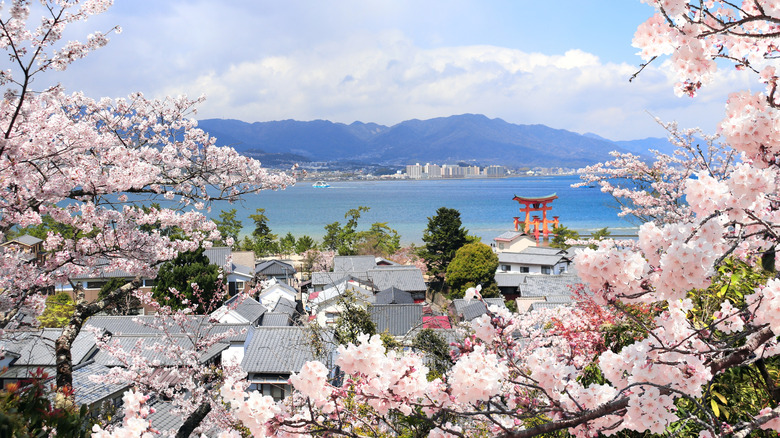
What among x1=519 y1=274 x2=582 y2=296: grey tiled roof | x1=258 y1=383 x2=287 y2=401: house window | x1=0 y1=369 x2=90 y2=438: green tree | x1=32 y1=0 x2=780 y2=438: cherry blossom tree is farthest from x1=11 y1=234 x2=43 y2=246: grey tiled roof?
x1=32 y1=0 x2=780 y2=438: cherry blossom tree

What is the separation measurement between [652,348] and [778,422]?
25.3 inches

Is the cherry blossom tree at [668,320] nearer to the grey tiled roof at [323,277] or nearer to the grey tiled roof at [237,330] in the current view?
the grey tiled roof at [237,330]

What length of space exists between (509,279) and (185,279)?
53.0 feet

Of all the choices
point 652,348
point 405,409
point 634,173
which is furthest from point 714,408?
point 634,173

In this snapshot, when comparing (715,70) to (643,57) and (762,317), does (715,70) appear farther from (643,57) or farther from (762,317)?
(762,317)

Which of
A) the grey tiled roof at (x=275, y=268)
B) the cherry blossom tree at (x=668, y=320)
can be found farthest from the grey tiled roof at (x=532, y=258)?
the cherry blossom tree at (x=668, y=320)

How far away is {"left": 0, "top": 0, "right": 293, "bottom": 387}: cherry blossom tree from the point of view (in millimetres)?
3557

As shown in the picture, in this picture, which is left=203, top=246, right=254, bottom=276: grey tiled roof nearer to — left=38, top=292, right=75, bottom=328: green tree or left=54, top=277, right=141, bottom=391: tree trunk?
left=38, top=292, right=75, bottom=328: green tree

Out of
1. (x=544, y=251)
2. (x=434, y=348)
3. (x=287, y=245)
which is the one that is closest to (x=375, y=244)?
(x=287, y=245)

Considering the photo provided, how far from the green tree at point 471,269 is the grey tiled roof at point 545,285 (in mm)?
1563

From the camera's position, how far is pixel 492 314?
103 inches

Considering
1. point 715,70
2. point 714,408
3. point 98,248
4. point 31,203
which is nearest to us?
point 715,70

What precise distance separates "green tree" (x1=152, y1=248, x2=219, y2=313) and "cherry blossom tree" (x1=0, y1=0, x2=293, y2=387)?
43.3 ft

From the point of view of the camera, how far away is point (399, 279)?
76.2 feet
